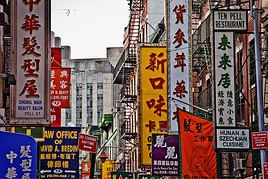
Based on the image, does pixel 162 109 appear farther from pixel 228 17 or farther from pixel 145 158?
pixel 228 17

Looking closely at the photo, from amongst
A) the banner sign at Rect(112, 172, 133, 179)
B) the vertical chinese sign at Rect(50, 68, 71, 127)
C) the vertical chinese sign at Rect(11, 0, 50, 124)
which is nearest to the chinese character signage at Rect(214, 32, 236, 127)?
the vertical chinese sign at Rect(11, 0, 50, 124)

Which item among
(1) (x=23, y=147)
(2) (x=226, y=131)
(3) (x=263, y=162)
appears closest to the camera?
(1) (x=23, y=147)

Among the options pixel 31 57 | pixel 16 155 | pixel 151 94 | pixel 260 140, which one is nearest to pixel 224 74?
pixel 260 140

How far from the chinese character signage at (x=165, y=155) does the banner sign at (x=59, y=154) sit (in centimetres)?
348

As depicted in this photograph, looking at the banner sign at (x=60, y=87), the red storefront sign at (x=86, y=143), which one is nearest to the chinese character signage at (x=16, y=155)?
the red storefront sign at (x=86, y=143)

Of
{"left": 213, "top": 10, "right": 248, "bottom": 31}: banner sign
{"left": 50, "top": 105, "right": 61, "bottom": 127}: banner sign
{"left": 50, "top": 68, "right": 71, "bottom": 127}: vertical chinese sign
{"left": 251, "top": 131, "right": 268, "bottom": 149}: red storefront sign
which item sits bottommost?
{"left": 251, "top": 131, "right": 268, "bottom": 149}: red storefront sign

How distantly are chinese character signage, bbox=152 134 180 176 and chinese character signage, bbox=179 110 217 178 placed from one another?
4.05 metres

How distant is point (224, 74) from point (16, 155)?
15.2m

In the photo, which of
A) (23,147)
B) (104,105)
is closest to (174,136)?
(23,147)

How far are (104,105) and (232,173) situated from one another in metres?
114

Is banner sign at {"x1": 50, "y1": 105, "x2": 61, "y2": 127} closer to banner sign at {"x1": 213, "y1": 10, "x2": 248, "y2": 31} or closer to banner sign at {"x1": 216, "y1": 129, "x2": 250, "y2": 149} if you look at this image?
banner sign at {"x1": 213, "y1": 10, "x2": 248, "y2": 31}

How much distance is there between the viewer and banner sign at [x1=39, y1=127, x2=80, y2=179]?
35.0m

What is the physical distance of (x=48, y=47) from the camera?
2008 centimetres

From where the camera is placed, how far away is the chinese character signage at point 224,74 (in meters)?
27.6
